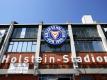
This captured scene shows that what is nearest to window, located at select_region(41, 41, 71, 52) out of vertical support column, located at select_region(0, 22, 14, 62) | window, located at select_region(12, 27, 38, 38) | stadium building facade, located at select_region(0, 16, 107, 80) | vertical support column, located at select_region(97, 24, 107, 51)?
stadium building facade, located at select_region(0, 16, 107, 80)

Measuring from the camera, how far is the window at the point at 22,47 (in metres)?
24.4

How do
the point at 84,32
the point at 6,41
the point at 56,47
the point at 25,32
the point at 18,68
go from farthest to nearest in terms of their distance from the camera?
1. the point at 25,32
2. the point at 84,32
3. the point at 6,41
4. the point at 56,47
5. the point at 18,68

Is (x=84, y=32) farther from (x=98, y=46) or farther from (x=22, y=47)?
(x=22, y=47)

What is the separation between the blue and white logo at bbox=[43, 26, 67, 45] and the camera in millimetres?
25062

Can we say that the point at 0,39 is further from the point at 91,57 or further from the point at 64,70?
the point at 91,57

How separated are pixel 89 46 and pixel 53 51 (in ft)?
17.0

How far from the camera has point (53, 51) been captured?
24016mm

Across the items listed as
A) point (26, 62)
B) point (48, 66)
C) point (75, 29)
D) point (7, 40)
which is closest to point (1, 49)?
point (7, 40)

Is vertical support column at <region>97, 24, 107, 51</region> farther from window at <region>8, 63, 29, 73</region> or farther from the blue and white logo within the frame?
window at <region>8, 63, 29, 73</region>

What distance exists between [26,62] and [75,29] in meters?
9.58

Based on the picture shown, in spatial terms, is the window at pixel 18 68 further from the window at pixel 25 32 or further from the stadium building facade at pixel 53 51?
the window at pixel 25 32

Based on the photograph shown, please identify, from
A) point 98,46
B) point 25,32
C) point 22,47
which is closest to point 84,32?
point 98,46

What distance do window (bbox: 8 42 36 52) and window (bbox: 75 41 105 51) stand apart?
6136 mm

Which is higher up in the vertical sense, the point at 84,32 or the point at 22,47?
the point at 84,32
